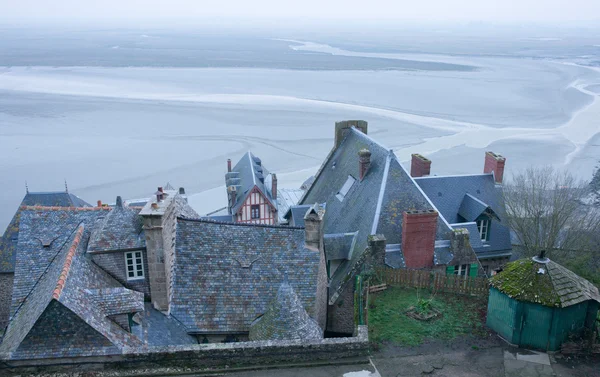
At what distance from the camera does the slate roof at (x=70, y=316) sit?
12.3 meters

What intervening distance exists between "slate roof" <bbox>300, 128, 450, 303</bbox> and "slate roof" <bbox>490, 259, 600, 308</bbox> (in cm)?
670

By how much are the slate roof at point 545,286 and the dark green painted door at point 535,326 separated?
0.25 meters

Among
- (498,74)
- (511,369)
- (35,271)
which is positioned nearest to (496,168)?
(511,369)

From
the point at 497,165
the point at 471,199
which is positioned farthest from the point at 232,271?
the point at 497,165

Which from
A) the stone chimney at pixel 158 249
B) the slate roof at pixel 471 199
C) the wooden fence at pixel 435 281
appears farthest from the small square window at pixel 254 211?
the stone chimney at pixel 158 249

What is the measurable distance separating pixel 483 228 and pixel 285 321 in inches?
597

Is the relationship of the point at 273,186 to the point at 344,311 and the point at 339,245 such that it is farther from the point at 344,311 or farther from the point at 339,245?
the point at 344,311

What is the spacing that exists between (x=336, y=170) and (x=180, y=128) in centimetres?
4128

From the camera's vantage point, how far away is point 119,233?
51.3 feet

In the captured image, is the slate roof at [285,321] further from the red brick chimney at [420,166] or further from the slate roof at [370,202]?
the red brick chimney at [420,166]

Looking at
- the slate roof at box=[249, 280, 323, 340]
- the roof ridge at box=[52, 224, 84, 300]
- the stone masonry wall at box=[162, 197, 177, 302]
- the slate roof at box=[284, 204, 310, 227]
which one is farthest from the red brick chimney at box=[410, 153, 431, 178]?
the roof ridge at box=[52, 224, 84, 300]

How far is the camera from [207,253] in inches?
655

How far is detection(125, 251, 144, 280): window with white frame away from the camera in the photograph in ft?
51.4

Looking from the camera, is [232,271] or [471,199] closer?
[232,271]
